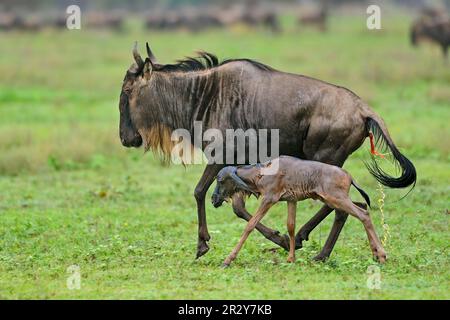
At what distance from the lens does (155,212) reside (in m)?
12.3

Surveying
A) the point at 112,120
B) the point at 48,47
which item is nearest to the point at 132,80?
the point at 112,120

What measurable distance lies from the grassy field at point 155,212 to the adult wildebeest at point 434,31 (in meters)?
3.83

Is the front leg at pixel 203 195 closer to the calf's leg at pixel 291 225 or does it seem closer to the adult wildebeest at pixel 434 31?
the calf's leg at pixel 291 225

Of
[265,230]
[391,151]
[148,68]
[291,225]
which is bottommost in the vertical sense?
[265,230]

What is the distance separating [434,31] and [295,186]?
24304 millimetres

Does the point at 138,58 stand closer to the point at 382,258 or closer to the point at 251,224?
the point at 251,224

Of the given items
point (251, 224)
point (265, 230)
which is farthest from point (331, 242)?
point (251, 224)

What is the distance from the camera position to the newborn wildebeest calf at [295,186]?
29.0 ft

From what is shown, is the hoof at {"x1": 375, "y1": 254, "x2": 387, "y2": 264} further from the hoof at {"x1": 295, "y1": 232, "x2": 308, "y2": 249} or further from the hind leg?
the hoof at {"x1": 295, "y1": 232, "x2": 308, "y2": 249}

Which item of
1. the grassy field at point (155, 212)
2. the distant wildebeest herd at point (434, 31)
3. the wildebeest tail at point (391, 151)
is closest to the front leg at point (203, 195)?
the grassy field at point (155, 212)

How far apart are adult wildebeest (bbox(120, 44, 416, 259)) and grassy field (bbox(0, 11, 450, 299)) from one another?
739 mm

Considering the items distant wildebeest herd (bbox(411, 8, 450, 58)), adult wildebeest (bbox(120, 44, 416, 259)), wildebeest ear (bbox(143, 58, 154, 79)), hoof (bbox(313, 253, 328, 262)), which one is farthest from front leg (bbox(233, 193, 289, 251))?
distant wildebeest herd (bbox(411, 8, 450, 58))

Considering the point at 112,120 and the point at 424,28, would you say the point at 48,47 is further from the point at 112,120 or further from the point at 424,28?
the point at 112,120

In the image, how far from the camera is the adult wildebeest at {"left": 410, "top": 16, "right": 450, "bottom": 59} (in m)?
31.4
